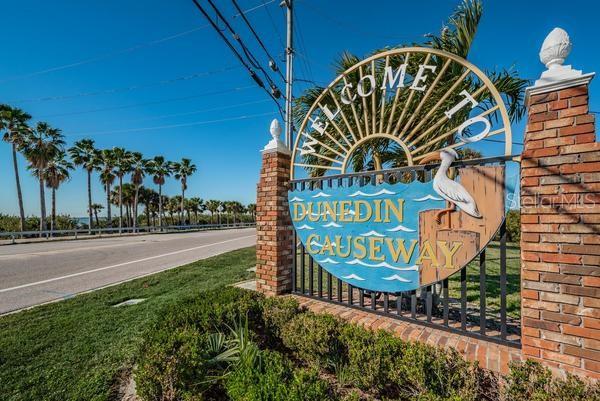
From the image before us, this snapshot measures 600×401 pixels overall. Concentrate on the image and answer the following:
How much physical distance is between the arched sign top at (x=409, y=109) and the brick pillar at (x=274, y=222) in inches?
9.6

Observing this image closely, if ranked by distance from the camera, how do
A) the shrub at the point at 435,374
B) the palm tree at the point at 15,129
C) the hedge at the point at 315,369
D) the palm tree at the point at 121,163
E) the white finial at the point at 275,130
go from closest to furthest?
the hedge at the point at 315,369 < the shrub at the point at 435,374 < the white finial at the point at 275,130 < the palm tree at the point at 15,129 < the palm tree at the point at 121,163

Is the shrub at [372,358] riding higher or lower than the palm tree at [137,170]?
lower

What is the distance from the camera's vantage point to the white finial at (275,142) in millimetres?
4062

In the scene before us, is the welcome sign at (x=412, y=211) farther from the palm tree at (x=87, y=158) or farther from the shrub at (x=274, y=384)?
the palm tree at (x=87, y=158)

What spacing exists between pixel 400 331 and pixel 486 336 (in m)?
0.75

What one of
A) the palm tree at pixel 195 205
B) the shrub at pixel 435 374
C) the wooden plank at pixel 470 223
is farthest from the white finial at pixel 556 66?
the palm tree at pixel 195 205

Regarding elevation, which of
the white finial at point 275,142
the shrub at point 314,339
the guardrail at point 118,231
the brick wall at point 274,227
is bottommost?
the guardrail at point 118,231

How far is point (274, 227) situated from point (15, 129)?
27.3 meters

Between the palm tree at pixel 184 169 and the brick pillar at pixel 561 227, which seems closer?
the brick pillar at pixel 561 227

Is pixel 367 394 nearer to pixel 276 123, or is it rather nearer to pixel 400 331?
pixel 400 331

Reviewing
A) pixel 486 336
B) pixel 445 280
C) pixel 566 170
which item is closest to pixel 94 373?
pixel 445 280

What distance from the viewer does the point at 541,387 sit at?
1759mm

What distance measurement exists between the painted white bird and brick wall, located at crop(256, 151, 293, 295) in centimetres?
210

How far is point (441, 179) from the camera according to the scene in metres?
2.69
